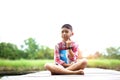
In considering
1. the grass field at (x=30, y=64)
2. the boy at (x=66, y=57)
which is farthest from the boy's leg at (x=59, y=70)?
the grass field at (x=30, y=64)

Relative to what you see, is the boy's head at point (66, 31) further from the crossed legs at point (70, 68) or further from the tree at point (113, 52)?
the tree at point (113, 52)

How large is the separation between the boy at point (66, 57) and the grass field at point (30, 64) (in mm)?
1511

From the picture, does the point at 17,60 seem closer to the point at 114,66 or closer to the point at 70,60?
the point at 114,66

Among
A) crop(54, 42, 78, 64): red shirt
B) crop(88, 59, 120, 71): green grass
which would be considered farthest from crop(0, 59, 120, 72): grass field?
crop(54, 42, 78, 64): red shirt

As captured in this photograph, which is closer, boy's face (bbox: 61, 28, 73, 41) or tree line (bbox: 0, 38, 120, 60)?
boy's face (bbox: 61, 28, 73, 41)

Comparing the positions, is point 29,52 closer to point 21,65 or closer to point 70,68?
point 21,65

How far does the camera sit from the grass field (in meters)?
3.31

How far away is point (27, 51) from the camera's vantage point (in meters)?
3.46

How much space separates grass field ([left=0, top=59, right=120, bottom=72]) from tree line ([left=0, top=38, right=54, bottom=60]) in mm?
71

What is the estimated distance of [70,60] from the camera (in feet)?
5.95

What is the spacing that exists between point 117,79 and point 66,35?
44 cm

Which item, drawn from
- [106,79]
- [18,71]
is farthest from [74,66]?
[18,71]

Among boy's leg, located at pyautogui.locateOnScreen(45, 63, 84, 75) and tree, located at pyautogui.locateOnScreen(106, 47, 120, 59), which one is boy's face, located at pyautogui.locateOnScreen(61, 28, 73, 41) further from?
tree, located at pyautogui.locateOnScreen(106, 47, 120, 59)

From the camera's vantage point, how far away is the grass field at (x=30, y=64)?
10.9ft
